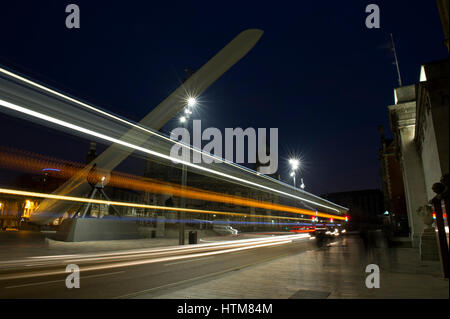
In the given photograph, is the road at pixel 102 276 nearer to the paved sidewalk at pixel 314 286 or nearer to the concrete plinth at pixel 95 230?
the paved sidewalk at pixel 314 286

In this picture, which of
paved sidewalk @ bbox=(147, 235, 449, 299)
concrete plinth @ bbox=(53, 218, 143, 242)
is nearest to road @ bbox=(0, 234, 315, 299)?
paved sidewalk @ bbox=(147, 235, 449, 299)

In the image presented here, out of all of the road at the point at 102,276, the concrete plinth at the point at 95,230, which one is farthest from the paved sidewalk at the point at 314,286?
the concrete plinth at the point at 95,230

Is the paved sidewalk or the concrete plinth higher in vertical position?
the concrete plinth

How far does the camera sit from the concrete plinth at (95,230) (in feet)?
74.9

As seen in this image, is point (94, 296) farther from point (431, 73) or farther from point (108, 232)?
point (108, 232)

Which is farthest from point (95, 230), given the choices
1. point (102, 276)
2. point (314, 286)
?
point (314, 286)

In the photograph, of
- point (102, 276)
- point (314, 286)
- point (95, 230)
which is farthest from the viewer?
point (95, 230)

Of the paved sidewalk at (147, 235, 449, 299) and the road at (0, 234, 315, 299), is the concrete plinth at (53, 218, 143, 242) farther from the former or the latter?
the paved sidewalk at (147, 235, 449, 299)

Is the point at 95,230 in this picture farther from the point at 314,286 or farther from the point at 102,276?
the point at 314,286

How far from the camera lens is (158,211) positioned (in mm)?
41969

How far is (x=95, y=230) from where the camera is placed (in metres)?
24.4

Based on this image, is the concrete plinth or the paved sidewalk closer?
the paved sidewalk

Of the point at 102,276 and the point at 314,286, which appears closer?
the point at 314,286

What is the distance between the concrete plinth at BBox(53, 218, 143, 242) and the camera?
22.8 m
